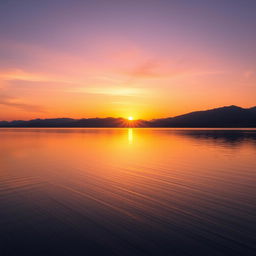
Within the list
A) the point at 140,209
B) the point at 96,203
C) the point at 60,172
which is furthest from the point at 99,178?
the point at 140,209

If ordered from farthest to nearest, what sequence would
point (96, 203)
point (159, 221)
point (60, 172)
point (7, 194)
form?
point (60, 172) → point (7, 194) → point (96, 203) → point (159, 221)

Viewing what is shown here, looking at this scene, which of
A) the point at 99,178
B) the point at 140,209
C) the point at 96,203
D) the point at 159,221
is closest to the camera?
the point at 159,221

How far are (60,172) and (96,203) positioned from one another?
412 inches

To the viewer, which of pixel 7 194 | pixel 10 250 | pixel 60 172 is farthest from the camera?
pixel 60 172

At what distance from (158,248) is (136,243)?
3.13 feet

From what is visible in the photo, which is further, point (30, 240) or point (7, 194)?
point (7, 194)

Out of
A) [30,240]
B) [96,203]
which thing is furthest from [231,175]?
[30,240]

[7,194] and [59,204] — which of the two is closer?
[59,204]

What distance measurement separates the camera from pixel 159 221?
10.4 meters

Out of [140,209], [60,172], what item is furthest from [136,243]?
[60,172]

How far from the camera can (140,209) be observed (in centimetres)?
1195

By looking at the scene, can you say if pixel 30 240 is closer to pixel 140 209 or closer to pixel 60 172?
pixel 140 209

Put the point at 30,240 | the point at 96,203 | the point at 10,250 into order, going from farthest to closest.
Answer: the point at 96,203
the point at 30,240
the point at 10,250

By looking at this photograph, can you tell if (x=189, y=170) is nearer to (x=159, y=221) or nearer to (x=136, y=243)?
(x=159, y=221)
